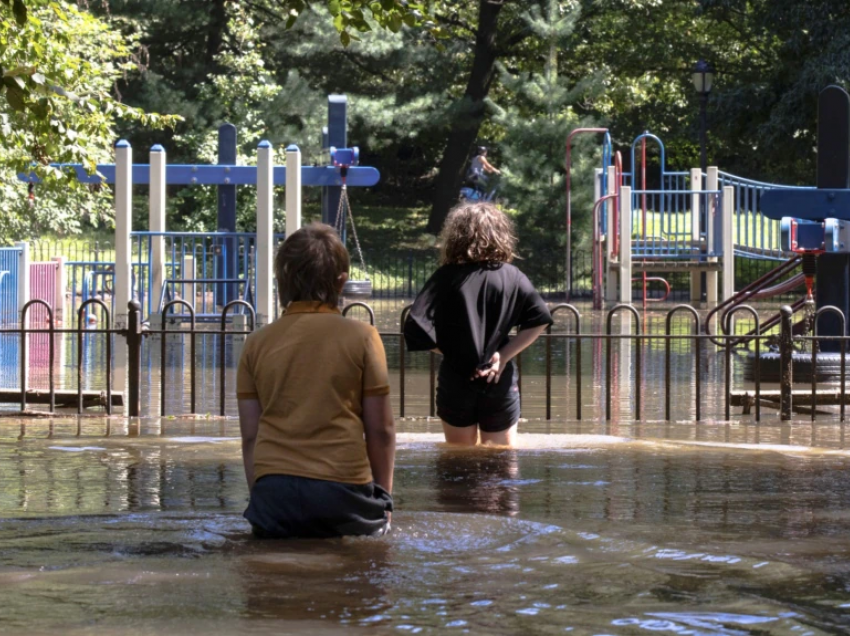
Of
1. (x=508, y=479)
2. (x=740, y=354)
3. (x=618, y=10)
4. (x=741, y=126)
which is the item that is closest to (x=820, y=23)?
(x=741, y=126)

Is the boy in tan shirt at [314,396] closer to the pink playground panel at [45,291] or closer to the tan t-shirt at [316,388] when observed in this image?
the tan t-shirt at [316,388]

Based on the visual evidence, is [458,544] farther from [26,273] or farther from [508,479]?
[26,273]

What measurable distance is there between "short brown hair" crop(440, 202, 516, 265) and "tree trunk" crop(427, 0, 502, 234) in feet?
107

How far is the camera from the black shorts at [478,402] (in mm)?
6879

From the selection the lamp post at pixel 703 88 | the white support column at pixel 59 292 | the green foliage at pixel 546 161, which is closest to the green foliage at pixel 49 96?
the white support column at pixel 59 292

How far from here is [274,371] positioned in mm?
4758

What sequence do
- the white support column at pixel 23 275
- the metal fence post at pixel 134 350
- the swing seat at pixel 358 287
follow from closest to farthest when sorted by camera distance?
the metal fence post at pixel 134 350, the white support column at pixel 23 275, the swing seat at pixel 358 287

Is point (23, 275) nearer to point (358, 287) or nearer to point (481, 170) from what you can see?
point (358, 287)

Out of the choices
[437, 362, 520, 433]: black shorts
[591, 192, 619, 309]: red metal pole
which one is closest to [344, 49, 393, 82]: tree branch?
[591, 192, 619, 309]: red metal pole

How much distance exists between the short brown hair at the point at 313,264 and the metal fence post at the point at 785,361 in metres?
5.62

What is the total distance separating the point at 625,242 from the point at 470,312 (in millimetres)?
18407

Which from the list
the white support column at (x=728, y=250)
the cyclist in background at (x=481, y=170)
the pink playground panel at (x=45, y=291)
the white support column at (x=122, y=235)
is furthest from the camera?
the cyclist in background at (x=481, y=170)

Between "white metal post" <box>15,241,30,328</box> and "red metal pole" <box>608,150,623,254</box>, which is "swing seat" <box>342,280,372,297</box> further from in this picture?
"white metal post" <box>15,241,30,328</box>

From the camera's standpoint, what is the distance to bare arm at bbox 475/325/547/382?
6730mm
